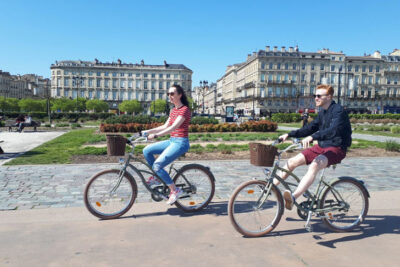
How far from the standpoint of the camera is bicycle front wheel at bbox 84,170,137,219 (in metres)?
4.23

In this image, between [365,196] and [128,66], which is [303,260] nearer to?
[365,196]

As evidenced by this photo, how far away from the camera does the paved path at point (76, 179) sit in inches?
209

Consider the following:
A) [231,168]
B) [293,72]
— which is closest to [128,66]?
[293,72]

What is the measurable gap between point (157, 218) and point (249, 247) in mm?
1460

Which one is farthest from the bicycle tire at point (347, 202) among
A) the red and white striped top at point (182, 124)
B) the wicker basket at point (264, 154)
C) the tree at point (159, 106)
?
the tree at point (159, 106)

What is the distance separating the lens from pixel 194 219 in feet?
14.5

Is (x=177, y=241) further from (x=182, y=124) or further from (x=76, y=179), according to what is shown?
(x=76, y=179)

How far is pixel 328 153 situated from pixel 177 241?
6.69ft

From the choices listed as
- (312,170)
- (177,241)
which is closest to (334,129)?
(312,170)

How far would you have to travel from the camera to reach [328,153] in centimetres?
379

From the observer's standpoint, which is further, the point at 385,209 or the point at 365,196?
the point at 385,209

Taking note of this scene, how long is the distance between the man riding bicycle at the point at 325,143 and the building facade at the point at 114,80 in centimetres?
9872

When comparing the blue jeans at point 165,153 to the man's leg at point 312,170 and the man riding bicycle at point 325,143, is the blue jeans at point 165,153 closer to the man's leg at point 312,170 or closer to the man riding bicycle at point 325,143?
the man riding bicycle at point 325,143

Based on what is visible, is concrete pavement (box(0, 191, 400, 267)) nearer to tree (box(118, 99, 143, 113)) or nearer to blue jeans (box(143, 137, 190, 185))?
blue jeans (box(143, 137, 190, 185))
